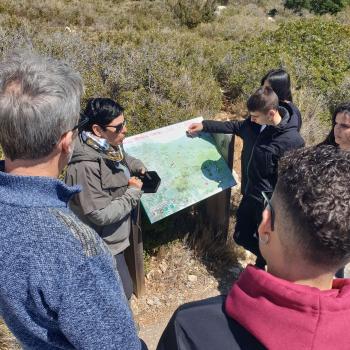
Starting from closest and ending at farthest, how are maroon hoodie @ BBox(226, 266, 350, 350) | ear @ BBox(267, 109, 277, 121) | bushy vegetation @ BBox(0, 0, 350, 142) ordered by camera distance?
maroon hoodie @ BBox(226, 266, 350, 350), ear @ BBox(267, 109, 277, 121), bushy vegetation @ BBox(0, 0, 350, 142)

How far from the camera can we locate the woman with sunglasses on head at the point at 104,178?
7.86 feet

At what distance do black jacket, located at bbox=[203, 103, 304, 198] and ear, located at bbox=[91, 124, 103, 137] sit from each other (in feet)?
3.80

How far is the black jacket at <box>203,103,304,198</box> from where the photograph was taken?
310cm

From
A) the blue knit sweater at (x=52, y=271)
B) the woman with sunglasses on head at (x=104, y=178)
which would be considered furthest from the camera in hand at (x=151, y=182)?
the blue knit sweater at (x=52, y=271)

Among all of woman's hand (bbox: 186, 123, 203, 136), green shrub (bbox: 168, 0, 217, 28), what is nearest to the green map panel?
woman's hand (bbox: 186, 123, 203, 136)

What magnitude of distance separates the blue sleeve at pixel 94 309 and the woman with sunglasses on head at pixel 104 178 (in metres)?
1.08

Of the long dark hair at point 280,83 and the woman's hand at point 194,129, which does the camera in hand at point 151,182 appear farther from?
the long dark hair at point 280,83

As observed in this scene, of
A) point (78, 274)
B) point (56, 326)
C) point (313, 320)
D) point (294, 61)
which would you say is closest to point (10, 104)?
point (78, 274)

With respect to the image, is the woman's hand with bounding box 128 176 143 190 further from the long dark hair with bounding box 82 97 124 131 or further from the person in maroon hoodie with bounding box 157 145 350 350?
the person in maroon hoodie with bounding box 157 145 350 350

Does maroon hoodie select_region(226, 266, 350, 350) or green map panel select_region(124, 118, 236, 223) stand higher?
maroon hoodie select_region(226, 266, 350, 350)

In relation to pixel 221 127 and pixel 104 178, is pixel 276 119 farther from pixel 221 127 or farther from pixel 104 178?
pixel 104 178

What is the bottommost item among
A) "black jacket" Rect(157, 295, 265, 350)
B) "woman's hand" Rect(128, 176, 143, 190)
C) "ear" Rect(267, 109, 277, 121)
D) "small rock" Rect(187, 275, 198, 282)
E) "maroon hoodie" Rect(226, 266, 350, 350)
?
"small rock" Rect(187, 275, 198, 282)

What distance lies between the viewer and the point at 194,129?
3.46m

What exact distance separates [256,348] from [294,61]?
7.11m
